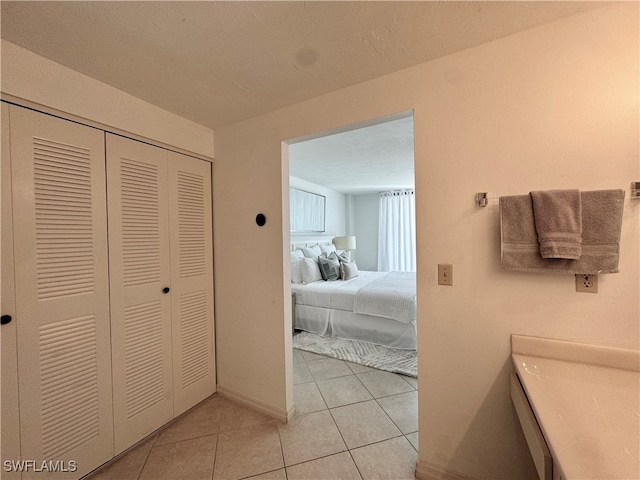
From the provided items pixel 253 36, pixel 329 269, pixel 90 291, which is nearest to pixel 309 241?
pixel 329 269

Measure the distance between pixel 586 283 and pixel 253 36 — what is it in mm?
1805

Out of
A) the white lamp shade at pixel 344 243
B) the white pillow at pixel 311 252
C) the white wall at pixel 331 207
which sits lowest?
the white pillow at pixel 311 252

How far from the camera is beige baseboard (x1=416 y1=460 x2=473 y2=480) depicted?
1.32 metres

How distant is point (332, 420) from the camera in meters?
1.84

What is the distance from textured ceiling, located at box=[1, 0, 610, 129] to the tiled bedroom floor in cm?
223

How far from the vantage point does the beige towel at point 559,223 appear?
1016 mm

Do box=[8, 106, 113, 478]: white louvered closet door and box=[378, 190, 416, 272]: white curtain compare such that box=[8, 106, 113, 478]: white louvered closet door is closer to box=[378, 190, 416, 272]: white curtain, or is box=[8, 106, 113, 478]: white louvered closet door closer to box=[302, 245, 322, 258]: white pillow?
box=[302, 245, 322, 258]: white pillow

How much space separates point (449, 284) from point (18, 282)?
208 cm

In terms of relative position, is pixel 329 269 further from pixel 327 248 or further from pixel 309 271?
pixel 327 248

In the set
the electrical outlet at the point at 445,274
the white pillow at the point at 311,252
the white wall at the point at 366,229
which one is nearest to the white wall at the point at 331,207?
the white pillow at the point at 311,252

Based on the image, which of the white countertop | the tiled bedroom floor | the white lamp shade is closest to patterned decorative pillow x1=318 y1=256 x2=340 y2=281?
the white lamp shade

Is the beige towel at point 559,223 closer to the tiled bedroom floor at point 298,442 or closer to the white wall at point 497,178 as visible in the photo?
the white wall at point 497,178

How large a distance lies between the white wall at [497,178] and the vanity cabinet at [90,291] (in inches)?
49.8

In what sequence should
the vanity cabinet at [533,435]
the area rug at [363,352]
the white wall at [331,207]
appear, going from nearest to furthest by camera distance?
the vanity cabinet at [533,435], the area rug at [363,352], the white wall at [331,207]
